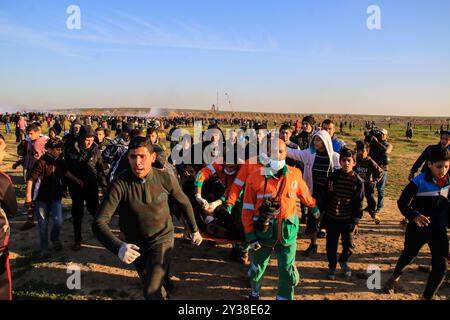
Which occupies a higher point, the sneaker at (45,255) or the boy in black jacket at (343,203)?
the boy in black jacket at (343,203)

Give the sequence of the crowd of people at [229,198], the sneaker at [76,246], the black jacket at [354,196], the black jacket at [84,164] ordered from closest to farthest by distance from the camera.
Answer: the crowd of people at [229,198] → the black jacket at [354,196] → the black jacket at [84,164] → the sneaker at [76,246]

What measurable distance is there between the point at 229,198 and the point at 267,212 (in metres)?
1.01

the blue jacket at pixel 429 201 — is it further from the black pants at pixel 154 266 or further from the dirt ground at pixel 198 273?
the black pants at pixel 154 266

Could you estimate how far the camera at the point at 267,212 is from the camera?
155 inches

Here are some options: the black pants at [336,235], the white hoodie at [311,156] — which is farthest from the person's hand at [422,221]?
the white hoodie at [311,156]

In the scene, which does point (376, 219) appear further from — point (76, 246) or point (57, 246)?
point (57, 246)

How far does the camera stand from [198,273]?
222 inches

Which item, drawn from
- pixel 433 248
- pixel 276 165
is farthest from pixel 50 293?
pixel 433 248

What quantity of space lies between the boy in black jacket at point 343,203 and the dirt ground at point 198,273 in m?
0.62

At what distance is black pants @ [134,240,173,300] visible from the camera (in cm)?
351

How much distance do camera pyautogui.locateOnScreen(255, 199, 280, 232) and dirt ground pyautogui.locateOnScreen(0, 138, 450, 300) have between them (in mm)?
1606
